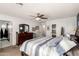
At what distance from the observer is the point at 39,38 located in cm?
188

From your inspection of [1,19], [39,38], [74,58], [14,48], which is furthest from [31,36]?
[74,58]

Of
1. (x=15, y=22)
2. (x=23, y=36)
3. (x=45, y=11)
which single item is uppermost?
(x=45, y=11)

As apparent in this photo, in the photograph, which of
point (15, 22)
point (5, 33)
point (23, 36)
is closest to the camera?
point (5, 33)

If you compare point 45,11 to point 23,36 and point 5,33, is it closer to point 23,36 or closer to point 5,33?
point 23,36

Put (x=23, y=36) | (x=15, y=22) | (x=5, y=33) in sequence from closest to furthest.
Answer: (x=5, y=33)
(x=15, y=22)
(x=23, y=36)

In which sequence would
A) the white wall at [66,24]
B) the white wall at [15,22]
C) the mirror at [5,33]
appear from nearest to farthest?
1. the mirror at [5,33]
2. the white wall at [15,22]
3. the white wall at [66,24]

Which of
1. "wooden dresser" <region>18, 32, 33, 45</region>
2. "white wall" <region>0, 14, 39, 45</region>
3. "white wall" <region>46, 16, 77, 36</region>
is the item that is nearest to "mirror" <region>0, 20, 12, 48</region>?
"white wall" <region>0, 14, 39, 45</region>

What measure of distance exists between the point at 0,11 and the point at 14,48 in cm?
80

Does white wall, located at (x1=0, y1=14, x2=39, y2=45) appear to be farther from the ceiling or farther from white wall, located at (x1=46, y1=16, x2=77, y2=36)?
white wall, located at (x1=46, y1=16, x2=77, y2=36)

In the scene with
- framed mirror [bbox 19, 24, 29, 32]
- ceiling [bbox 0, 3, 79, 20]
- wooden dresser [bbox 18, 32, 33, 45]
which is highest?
ceiling [bbox 0, 3, 79, 20]

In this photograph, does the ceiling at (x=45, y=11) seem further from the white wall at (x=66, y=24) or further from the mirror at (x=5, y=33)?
the mirror at (x=5, y=33)

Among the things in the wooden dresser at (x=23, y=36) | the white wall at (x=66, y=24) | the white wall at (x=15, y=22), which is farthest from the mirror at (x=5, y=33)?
the white wall at (x=66, y=24)

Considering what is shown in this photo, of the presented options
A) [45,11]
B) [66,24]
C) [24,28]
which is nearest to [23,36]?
[24,28]

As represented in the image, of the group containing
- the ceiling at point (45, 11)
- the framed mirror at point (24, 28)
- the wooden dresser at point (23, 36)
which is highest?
the ceiling at point (45, 11)
